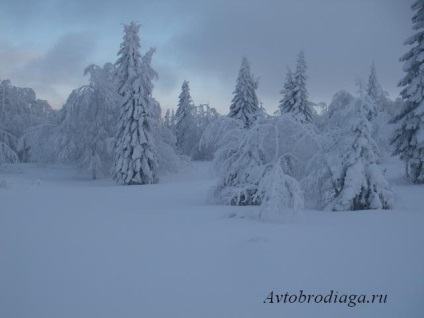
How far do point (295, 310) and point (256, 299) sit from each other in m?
0.50

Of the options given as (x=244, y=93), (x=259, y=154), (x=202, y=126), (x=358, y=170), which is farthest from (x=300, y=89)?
(x=358, y=170)

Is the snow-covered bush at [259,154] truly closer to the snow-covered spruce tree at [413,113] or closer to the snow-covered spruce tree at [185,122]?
the snow-covered spruce tree at [413,113]

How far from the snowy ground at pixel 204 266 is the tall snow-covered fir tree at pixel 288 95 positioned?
30.4m

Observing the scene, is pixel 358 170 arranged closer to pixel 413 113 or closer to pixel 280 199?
pixel 280 199

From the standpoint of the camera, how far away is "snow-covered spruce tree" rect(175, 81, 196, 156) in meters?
50.2

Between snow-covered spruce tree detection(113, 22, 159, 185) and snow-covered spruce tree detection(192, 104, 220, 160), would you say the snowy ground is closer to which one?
snow-covered spruce tree detection(113, 22, 159, 185)

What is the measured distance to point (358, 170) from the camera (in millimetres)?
10297

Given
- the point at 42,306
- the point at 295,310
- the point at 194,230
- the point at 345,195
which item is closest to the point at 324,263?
the point at 295,310

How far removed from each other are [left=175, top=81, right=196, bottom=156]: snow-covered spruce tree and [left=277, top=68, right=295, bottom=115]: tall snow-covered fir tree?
15835mm

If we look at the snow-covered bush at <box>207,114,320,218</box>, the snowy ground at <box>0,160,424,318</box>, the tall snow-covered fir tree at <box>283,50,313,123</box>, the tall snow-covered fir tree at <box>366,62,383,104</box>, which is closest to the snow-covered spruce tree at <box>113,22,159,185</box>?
the snow-covered bush at <box>207,114,320,218</box>

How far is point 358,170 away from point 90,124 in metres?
23.1

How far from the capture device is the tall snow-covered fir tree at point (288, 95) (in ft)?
124

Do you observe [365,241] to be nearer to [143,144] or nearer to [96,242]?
[96,242]

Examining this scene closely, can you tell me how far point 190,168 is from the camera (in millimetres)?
32625
